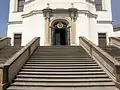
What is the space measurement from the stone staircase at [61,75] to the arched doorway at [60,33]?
9.95m

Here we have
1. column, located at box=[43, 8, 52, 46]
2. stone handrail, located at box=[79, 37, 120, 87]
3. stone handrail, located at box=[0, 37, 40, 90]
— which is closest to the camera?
stone handrail, located at box=[0, 37, 40, 90]

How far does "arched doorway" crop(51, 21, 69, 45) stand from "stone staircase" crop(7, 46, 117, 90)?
32.7 feet

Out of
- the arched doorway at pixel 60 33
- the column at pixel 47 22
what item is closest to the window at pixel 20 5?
the column at pixel 47 22

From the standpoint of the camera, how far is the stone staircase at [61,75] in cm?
911

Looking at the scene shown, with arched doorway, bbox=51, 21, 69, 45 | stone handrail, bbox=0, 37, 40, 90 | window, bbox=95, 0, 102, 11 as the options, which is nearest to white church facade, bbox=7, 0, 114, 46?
arched doorway, bbox=51, 21, 69, 45

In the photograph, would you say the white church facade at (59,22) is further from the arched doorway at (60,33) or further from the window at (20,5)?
the window at (20,5)

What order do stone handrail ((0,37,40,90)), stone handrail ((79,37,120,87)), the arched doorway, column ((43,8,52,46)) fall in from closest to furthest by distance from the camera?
stone handrail ((0,37,40,90))
stone handrail ((79,37,120,87))
column ((43,8,52,46))
the arched doorway

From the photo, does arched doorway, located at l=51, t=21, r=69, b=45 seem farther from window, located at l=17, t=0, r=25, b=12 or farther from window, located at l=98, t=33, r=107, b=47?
window, located at l=17, t=0, r=25, b=12

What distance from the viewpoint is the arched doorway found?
902 inches

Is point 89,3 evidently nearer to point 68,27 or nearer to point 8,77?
point 68,27

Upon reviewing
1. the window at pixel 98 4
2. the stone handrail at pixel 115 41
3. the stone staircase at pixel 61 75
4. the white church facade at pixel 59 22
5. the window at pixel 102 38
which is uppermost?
the window at pixel 98 4

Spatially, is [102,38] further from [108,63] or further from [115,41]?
[108,63]

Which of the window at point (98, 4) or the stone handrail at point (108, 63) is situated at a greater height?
the window at point (98, 4)

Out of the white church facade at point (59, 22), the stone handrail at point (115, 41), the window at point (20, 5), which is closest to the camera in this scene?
the stone handrail at point (115, 41)
